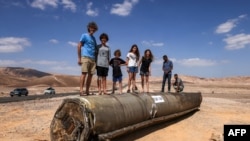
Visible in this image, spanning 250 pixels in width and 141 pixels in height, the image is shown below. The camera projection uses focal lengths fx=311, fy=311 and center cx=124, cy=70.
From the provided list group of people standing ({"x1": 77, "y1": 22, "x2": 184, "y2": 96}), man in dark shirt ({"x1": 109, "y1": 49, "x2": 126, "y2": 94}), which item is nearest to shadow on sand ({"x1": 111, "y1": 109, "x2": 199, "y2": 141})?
group of people standing ({"x1": 77, "y1": 22, "x2": 184, "y2": 96})

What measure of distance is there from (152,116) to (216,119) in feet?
13.9

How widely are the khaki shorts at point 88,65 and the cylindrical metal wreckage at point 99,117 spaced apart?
3.88 feet

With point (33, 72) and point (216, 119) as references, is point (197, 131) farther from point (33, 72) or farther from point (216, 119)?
point (33, 72)

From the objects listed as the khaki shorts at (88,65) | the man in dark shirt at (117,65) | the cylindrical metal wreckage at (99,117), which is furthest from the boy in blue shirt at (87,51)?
the man in dark shirt at (117,65)

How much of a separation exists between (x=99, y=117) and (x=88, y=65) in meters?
2.31

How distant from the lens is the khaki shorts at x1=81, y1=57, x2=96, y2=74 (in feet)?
28.2

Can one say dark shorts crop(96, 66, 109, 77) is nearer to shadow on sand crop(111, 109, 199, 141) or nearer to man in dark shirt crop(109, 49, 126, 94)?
man in dark shirt crop(109, 49, 126, 94)

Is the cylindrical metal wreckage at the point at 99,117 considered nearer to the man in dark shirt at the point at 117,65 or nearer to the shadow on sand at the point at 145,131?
the shadow on sand at the point at 145,131

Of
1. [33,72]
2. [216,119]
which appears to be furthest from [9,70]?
[216,119]

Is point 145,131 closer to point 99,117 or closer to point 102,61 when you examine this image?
point 102,61

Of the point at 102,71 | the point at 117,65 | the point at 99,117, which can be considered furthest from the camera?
the point at 117,65

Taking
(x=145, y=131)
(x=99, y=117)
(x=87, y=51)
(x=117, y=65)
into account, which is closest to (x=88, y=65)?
(x=87, y=51)

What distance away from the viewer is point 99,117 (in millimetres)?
6738

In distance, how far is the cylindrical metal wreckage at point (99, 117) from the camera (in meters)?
6.60
